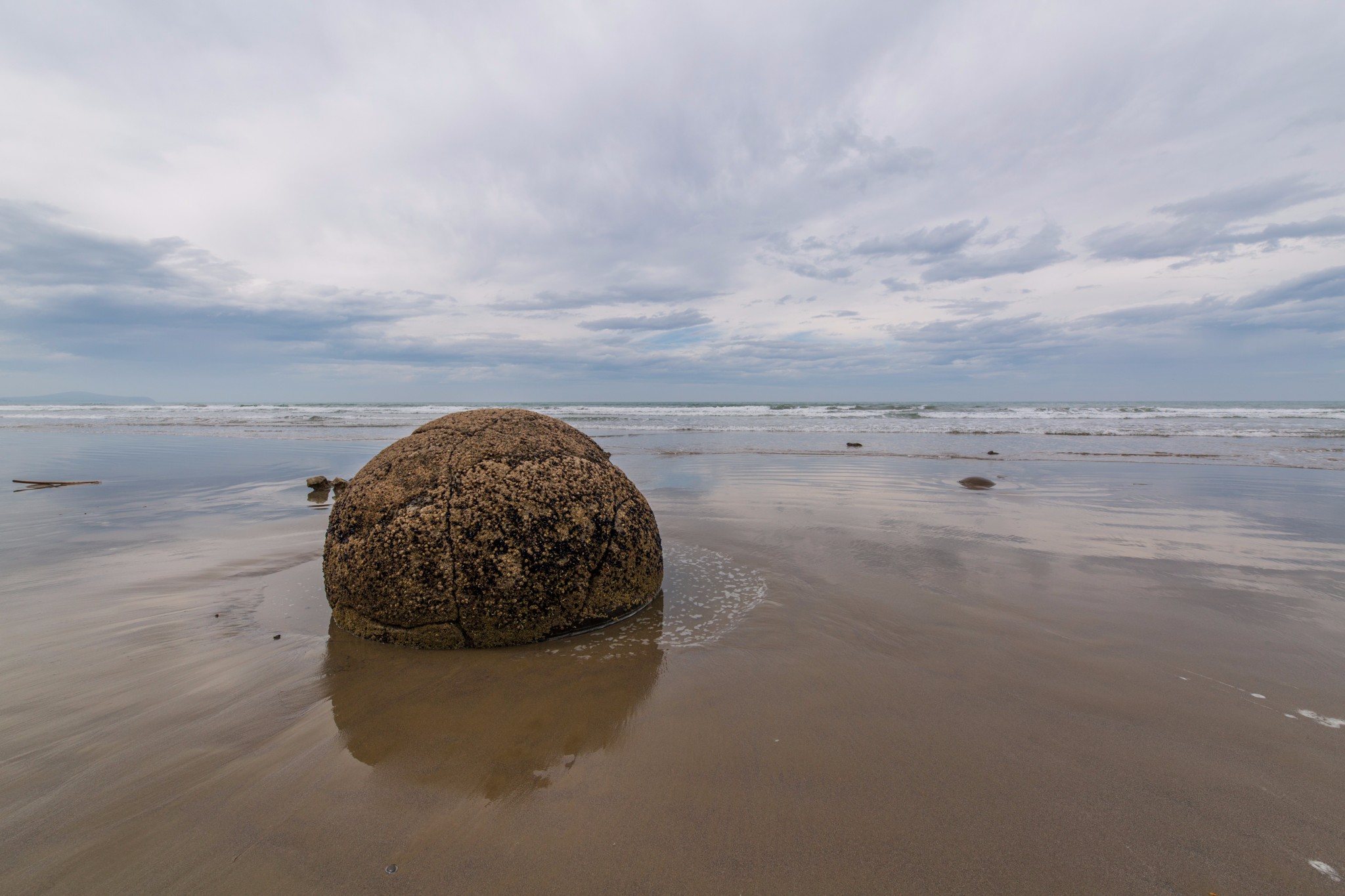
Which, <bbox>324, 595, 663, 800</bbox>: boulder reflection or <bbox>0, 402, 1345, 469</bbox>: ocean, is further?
<bbox>0, 402, 1345, 469</bbox>: ocean

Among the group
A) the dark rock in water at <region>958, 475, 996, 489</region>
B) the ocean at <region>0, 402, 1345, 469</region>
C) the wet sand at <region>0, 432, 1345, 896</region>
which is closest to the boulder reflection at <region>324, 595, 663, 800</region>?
the wet sand at <region>0, 432, 1345, 896</region>

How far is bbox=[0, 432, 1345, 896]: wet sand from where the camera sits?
1875 millimetres

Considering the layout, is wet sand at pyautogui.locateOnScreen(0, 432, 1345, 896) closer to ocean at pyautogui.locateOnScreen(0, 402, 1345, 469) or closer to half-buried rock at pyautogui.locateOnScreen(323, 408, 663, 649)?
half-buried rock at pyautogui.locateOnScreen(323, 408, 663, 649)

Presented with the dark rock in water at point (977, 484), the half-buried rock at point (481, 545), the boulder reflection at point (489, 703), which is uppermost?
the half-buried rock at point (481, 545)

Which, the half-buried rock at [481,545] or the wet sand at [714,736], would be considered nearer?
the wet sand at [714,736]

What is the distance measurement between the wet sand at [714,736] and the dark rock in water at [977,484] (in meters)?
4.33

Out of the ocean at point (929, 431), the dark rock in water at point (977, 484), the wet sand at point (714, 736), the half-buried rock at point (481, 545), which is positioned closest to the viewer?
the wet sand at point (714, 736)

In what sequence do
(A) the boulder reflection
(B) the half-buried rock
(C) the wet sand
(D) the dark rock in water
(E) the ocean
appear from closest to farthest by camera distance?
(C) the wet sand → (A) the boulder reflection → (B) the half-buried rock → (D) the dark rock in water → (E) the ocean

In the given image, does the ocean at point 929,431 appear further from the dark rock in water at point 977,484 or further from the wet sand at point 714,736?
the wet sand at point 714,736

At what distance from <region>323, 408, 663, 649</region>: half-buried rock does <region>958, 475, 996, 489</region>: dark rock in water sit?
24.8ft

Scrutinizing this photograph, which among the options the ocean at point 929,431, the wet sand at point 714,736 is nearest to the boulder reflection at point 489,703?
the wet sand at point 714,736

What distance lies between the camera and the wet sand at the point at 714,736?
1875mm

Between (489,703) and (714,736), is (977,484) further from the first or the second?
(489,703)

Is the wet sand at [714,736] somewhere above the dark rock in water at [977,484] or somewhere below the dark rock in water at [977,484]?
below
